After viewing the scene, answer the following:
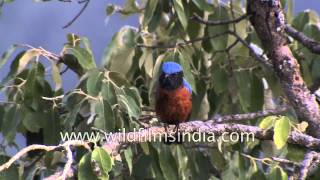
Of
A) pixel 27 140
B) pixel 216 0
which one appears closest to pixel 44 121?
pixel 27 140

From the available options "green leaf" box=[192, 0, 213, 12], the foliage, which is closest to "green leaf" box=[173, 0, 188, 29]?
the foliage

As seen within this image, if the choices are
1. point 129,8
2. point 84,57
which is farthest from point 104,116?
point 129,8

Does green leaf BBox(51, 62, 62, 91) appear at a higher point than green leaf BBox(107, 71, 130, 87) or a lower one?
higher

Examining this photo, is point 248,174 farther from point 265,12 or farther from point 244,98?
point 265,12

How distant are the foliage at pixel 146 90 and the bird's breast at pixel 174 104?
0.05 metres

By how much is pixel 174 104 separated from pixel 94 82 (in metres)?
0.70

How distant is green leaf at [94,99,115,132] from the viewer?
2.21 m

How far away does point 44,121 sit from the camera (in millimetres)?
2545

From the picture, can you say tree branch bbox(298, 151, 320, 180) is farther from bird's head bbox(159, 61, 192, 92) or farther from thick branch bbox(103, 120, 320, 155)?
bird's head bbox(159, 61, 192, 92)

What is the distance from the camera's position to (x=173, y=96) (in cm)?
302

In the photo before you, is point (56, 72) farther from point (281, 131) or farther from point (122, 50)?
point (281, 131)

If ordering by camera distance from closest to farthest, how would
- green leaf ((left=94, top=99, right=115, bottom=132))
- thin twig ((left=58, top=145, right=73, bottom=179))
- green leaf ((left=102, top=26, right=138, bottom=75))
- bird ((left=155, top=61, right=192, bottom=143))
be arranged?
thin twig ((left=58, top=145, right=73, bottom=179)) < green leaf ((left=94, top=99, right=115, bottom=132)) < green leaf ((left=102, top=26, right=138, bottom=75)) < bird ((left=155, top=61, right=192, bottom=143))

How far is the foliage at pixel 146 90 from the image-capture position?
234 cm

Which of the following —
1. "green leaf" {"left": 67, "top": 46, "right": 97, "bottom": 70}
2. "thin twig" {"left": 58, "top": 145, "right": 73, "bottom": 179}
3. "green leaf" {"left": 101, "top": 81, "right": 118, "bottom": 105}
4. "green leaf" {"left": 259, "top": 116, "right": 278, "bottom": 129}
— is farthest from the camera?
"green leaf" {"left": 67, "top": 46, "right": 97, "bottom": 70}
